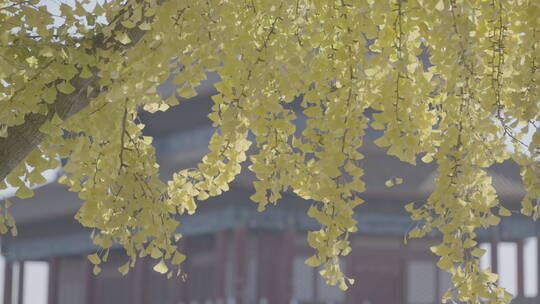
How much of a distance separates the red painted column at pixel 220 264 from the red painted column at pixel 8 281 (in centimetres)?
827

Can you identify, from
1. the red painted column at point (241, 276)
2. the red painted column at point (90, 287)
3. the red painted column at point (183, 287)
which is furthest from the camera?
the red painted column at point (90, 287)

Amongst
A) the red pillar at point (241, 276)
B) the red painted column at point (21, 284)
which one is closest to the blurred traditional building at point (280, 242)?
the red pillar at point (241, 276)

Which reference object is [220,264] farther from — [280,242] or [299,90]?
[299,90]

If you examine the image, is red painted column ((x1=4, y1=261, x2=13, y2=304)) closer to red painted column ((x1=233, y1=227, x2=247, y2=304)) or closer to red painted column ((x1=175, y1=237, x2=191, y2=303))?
red painted column ((x1=175, y1=237, x2=191, y2=303))

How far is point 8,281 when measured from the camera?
2684 cm

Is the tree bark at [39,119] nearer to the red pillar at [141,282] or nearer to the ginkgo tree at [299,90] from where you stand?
the ginkgo tree at [299,90]

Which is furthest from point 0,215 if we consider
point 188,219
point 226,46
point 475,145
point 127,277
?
point 127,277

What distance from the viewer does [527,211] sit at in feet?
12.0

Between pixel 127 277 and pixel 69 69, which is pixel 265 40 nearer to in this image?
pixel 69 69

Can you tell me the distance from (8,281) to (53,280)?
1737mm

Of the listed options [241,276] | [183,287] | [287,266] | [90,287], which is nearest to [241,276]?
[241,276]

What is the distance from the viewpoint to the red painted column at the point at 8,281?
26381 mm

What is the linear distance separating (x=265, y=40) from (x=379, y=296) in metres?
17.1

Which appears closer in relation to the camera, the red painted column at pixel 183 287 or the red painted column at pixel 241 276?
the red painted column at pixel 241 276
